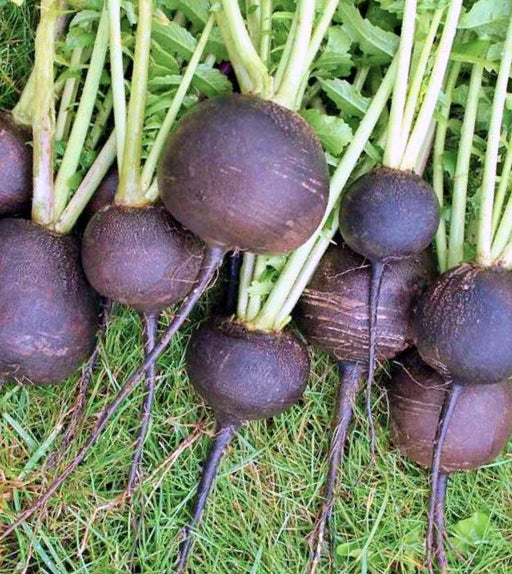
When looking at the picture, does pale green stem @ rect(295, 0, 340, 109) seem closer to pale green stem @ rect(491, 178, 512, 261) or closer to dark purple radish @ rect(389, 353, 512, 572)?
pale green stem @ rect(491, 178, 512, 261)

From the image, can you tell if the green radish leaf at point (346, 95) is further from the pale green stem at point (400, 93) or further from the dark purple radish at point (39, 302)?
the dark purple radish at point (39, 302)

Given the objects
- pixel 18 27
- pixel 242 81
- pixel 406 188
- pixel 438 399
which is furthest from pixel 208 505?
pixel 18 27

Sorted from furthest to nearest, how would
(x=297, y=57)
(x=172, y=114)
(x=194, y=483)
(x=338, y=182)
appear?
(x=194, y=483)
(x=338, y=182)
(x=172, y=114)
(x=297, y=57)

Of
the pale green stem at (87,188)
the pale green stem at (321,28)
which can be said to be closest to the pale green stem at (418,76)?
the pale green stem at (321,28)

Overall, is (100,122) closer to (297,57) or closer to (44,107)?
(44,107)

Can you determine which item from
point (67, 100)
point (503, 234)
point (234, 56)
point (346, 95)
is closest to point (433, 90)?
point (346, 95)

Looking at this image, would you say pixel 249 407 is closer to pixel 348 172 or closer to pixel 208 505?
pixel 208 505
